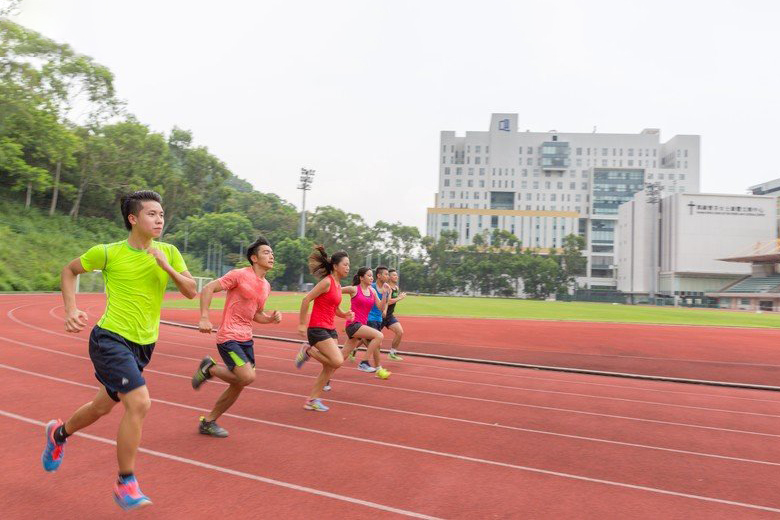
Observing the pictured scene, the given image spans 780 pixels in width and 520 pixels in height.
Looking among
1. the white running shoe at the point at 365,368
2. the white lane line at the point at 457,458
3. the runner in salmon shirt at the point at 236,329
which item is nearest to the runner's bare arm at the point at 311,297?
the runner in salmon shirt at the point at 236,329

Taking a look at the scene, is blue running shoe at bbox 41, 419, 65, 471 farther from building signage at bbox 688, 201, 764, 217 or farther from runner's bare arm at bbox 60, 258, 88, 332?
building signage at bbox 688, 201, 764, 217

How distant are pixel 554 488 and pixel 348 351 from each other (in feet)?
16.7

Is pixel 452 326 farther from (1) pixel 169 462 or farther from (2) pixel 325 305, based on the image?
(1) pixel 169 462

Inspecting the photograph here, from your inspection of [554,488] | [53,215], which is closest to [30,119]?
[53,215]

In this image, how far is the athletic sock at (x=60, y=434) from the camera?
3.66 metres

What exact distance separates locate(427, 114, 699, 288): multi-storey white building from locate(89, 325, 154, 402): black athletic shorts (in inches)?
4482

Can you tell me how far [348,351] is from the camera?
8.76 metres

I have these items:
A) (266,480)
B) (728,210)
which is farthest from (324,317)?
(728,210)

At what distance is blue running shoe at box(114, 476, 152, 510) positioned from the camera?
3158 mm

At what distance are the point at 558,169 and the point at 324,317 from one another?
121m

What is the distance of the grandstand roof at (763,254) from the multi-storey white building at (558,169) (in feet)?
144

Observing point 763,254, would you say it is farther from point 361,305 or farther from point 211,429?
point 211,429

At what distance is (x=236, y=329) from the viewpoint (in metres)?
5.14

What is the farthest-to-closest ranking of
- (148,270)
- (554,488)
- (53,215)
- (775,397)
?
(53,215)
(775,397)
(554,488)
(148,270)
